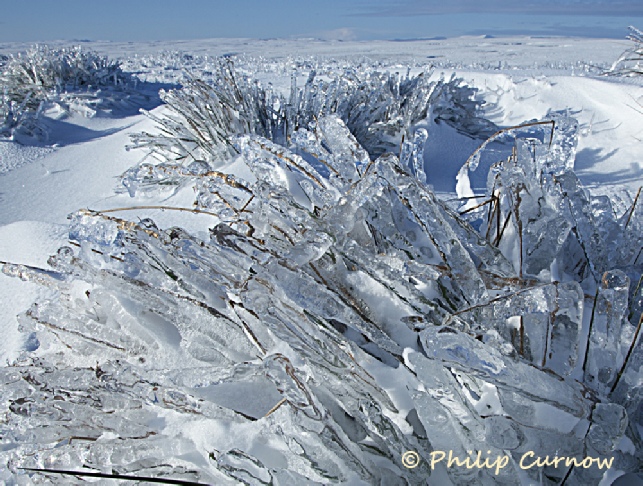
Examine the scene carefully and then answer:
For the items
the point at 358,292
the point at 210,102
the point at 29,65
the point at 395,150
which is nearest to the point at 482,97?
the point at 395,150

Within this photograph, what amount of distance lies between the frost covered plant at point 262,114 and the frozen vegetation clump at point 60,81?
2.51 meters

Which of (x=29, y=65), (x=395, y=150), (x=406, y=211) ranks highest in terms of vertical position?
(x=29, y=65)

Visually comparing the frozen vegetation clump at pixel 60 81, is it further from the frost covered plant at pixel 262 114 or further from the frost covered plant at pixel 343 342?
the frost covered plant at pixel 343 342

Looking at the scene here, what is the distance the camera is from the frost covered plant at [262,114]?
2.72 m

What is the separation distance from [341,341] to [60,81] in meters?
7.06

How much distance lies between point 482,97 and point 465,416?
475 centimetres

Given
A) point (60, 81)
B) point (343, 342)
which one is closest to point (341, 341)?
point (343, 342)

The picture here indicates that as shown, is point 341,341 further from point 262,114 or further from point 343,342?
point 262,114

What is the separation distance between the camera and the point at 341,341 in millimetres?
736

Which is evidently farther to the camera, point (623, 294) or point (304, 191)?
point (304, 191)

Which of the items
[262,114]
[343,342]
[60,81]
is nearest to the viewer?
[343,342]

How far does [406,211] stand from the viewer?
3.60ft

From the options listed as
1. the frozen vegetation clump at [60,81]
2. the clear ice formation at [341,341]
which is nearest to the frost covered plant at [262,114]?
the clear ice formation at [341,341]

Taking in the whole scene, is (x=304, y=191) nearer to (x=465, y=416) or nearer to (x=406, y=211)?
(x=406, y=211)
